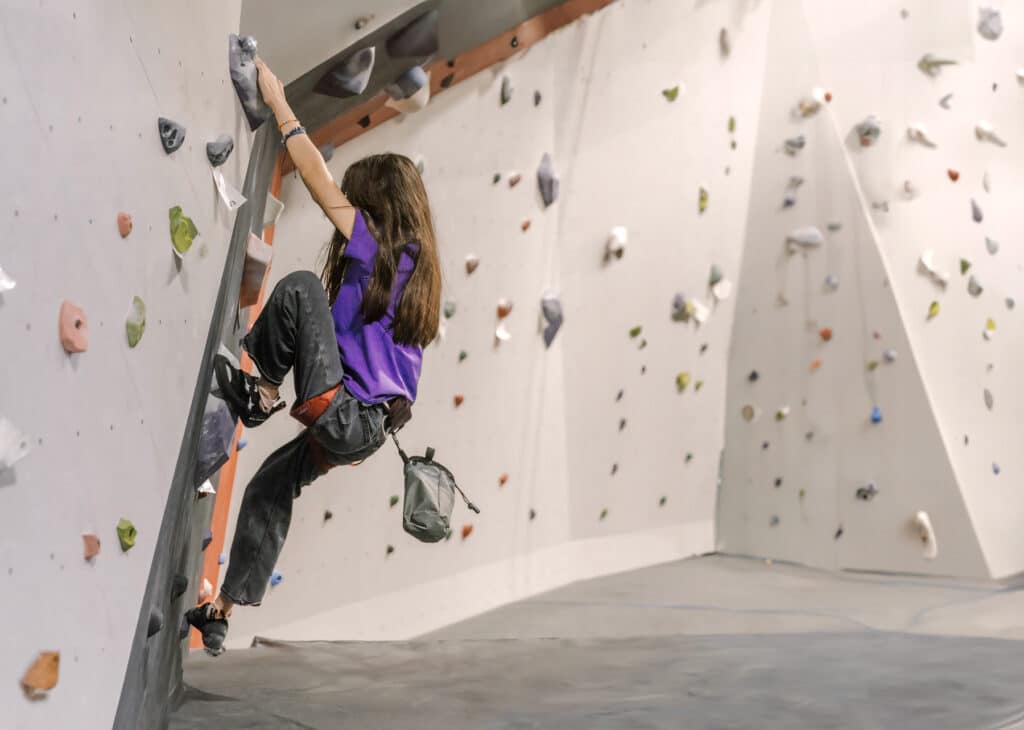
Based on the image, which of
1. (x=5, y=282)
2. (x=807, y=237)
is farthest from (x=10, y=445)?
(x=807, y=237)

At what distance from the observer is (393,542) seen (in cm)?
286

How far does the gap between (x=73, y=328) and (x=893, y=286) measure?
347cm

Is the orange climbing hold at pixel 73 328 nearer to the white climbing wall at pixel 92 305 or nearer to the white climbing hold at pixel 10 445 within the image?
the white climbing wall at pixel 92 305

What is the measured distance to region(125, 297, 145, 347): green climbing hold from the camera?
134 centimetres

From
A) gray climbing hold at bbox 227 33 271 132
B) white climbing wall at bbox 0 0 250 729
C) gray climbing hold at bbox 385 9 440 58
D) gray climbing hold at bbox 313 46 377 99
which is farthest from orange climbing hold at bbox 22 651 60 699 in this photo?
gray climbing hold at bbox 385 9 440 58

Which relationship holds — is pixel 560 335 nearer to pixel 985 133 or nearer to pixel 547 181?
pixel 547 181

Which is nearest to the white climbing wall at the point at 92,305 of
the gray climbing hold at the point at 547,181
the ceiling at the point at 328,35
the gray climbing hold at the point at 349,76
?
the ceiling at the point at 328,35

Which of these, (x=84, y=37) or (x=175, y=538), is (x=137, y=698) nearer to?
(x=175, y=538)

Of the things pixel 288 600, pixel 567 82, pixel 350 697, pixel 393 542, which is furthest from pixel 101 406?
pixel 567 82

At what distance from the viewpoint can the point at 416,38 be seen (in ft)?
7.47

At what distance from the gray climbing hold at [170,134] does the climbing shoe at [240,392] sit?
0.47 meters

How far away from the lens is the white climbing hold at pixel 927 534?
401cm

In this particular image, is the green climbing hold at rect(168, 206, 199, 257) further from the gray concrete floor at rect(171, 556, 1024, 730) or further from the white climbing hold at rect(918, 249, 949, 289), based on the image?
the white climbing hold at rect(918, 249, 949, 289)

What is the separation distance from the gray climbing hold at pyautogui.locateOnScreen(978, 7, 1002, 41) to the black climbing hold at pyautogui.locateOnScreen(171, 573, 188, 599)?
370 cm
